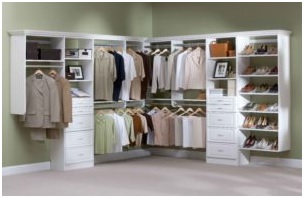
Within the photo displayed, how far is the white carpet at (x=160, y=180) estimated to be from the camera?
702cm

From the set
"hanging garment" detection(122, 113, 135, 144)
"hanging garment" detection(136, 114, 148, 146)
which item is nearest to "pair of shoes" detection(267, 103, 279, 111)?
"hanging garment" detection(136, 114, 148, 146)

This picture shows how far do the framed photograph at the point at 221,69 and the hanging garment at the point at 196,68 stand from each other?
0.25 meters

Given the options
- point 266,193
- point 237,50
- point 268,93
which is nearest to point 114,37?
point 237,50

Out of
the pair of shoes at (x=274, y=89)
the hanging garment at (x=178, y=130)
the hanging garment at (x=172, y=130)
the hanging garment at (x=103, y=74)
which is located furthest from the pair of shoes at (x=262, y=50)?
the hanging garment at (x=103, y=74)

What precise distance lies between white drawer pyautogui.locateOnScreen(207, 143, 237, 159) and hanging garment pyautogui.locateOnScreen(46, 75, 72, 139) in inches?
90.6

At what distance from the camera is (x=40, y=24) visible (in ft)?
29.0

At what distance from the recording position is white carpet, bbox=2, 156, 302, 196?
23.0 ft

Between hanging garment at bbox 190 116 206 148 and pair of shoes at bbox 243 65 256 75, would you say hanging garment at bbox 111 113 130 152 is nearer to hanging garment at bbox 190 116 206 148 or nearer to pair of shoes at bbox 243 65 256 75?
hanging garment at bbox 190 116 206 148

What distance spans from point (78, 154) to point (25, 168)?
2.52 feet

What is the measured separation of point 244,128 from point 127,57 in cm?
210

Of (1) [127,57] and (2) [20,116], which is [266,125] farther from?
(2) [20,116]

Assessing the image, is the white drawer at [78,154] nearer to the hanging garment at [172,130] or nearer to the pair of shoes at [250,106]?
the hanging garment at [172,130]

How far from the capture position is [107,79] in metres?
9.32

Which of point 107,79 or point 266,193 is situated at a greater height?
point 107,79
